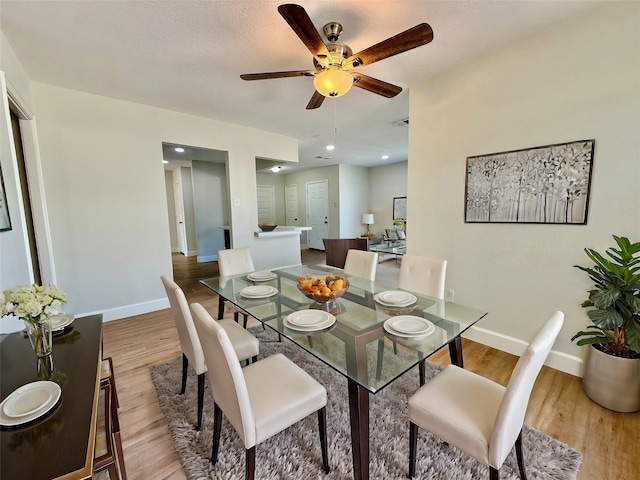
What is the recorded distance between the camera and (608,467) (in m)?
1.32

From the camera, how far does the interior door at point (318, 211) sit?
310 inches

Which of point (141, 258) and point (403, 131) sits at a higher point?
point (403, 131)

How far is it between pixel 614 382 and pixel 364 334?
1.61 m

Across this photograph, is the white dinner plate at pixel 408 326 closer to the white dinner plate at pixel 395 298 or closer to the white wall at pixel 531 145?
the white dinner plate at pixel 395 298

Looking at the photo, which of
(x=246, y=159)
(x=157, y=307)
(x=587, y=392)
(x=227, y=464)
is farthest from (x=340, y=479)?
(x=246, y=159)

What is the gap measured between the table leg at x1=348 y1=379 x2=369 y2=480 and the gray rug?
0.87 ft

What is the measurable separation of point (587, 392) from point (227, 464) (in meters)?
2.29

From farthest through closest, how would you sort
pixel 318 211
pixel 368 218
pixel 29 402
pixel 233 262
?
pixel 318 211 → pixel 368 218 → pixel 233 262 → pixel 29 402

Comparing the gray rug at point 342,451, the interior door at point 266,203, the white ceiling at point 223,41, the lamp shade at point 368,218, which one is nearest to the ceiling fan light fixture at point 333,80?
the white ceiling at point 223,41

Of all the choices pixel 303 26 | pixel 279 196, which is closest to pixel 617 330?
pixel 303 26

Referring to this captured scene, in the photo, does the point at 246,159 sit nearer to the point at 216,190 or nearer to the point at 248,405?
the point at 216,190

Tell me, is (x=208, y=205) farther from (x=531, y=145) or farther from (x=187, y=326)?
(x=531, y=145)

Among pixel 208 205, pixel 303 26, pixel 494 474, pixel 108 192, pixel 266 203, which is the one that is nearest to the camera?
pixel 494 474

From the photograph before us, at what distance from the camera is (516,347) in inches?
91.0
